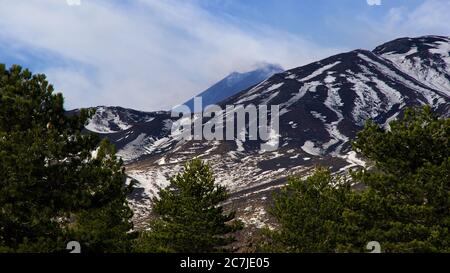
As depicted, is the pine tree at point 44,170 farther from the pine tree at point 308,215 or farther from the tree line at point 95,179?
the pine tree at point 308,215

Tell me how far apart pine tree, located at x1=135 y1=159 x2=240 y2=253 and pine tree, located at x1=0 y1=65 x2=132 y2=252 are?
54.2ft

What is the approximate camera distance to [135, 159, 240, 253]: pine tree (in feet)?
126

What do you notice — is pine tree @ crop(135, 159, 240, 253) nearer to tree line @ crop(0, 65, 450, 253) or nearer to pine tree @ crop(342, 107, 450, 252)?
tree line @ crop(0, 65, 450, 253)

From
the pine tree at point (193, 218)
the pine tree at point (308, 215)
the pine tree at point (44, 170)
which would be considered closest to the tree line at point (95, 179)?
the pine tree at point (44, 170)

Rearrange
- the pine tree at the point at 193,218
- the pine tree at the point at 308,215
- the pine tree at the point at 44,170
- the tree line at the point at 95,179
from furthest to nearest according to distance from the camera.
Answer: the pine tree at the point at 193,218 < the pine tree at the point at 308,215 < the tree line at the point at 95,179 < the pine tree at the point at 44,170

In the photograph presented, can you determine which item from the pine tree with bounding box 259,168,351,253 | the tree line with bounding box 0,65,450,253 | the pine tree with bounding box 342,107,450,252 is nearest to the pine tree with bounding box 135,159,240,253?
the pine tree with bounding box 259,168,351,253

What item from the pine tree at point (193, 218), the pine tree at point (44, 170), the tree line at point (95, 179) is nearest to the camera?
the pine tree at point (44, 170)

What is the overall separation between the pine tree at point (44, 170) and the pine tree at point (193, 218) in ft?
54.2

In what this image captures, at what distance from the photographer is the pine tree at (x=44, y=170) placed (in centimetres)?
1873

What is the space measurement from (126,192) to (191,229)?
16.5 metres

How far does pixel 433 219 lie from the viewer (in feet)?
70.3

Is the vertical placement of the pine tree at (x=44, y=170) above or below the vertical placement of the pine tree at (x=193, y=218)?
above

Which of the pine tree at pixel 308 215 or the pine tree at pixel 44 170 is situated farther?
the pine tree at pixel 308 215
